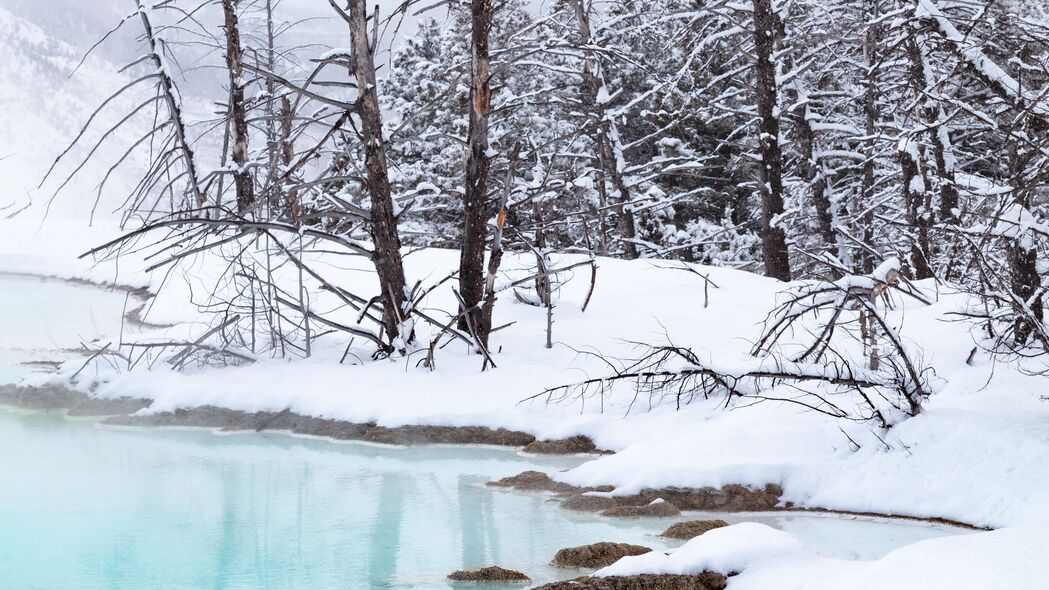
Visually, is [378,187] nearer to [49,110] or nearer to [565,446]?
[565,446]

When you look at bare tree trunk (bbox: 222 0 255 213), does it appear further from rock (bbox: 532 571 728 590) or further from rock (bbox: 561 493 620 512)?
rock (bbox: 532 571 728 590)

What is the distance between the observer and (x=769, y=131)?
52.5 ft

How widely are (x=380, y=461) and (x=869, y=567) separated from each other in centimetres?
531

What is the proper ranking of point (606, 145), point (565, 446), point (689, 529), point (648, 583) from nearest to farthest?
point (648, 583)
point (689, 529)
point (565, 446)
point (606, 145)

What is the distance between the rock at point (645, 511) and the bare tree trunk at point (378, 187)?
5108 mm

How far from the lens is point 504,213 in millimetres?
12305

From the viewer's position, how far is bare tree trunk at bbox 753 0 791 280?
50.5 ft

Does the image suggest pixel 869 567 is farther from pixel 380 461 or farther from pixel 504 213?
pixel 504 213

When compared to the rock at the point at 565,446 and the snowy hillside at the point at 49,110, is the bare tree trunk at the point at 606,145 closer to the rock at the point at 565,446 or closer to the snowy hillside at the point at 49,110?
the rock at the point at 565,446

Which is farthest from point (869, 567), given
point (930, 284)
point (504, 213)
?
point (930, 284)

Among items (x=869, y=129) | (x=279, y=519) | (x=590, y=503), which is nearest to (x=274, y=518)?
(x=279, y=519)

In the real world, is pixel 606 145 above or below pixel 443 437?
above

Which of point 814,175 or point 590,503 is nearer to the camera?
point 590,503

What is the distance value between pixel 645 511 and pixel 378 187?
5.75 m
